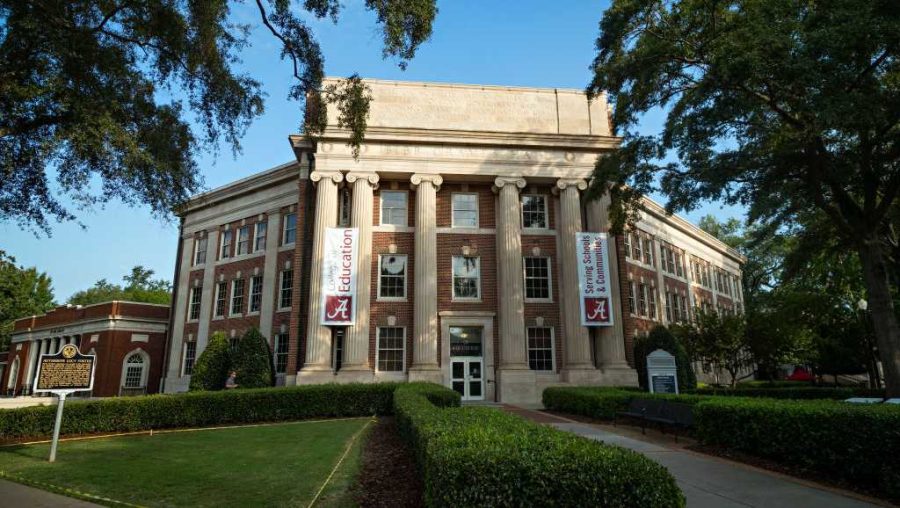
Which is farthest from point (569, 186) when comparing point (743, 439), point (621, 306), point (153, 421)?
point (153, 421)

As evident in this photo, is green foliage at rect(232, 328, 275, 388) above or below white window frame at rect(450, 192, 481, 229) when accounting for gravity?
below

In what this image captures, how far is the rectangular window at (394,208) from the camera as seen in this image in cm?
2706

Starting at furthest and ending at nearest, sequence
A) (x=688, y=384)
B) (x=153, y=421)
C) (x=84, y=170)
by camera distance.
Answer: (x=688, y=384)
(x=153, y=421)
(x=84, y=170)

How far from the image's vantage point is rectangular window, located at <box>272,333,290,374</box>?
92.0 feet

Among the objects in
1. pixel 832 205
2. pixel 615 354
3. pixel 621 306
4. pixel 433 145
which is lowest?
pixel 615 354

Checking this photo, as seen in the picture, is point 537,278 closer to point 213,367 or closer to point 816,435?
point 213,367

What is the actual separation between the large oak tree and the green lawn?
14.1 meters

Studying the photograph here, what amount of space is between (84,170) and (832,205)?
2200 cm

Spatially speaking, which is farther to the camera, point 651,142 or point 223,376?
point 223,376

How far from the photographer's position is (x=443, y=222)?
1066 inches

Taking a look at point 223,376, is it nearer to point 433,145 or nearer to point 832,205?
point 433,145

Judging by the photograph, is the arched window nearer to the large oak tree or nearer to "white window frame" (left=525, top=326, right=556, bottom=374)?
"white window frame" (left=525, top=326, right=556, bottom=374)

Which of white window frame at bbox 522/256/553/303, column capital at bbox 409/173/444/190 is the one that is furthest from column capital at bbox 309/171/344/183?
white window frame at bbox 522/256/553/303

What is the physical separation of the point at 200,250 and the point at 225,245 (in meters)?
2.66
